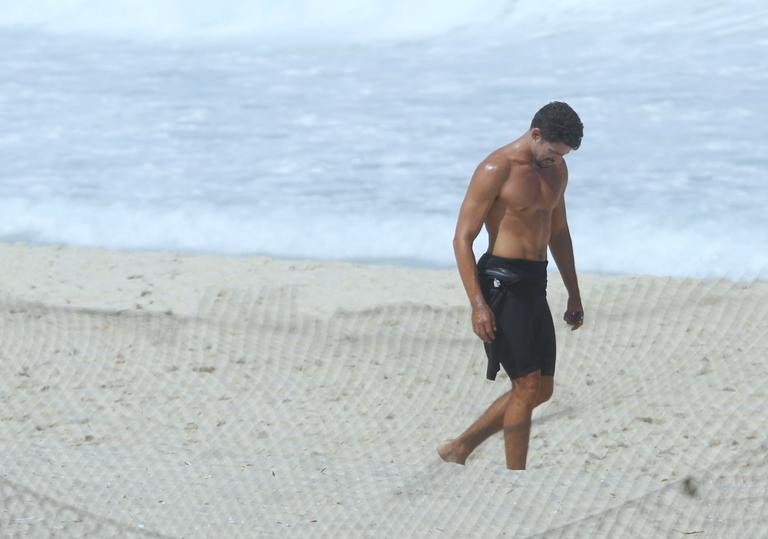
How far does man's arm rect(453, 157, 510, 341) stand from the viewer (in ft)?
14.1

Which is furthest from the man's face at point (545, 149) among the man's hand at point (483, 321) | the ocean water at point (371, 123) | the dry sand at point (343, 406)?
the ocean water at point (371, 123)

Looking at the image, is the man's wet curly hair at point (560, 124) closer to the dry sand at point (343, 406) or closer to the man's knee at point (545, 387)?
the man's knee at point (545, 387)

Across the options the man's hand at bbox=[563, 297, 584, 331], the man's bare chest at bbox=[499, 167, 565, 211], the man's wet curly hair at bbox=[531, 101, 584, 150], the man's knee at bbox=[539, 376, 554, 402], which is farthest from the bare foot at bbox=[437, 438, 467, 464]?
the man's wet curly hair at bbox=[531, 101, 584, 150]

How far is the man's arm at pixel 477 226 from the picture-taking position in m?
4.30

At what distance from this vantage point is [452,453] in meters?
4.83

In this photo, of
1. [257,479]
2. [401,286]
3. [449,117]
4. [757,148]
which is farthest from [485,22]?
[257,479]

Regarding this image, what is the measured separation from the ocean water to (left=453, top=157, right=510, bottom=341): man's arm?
433cm

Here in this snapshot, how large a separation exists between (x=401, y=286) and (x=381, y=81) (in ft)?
25.4

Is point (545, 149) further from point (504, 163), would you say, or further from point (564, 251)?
point (564, 251)

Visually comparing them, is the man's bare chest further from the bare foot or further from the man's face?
the bare foot

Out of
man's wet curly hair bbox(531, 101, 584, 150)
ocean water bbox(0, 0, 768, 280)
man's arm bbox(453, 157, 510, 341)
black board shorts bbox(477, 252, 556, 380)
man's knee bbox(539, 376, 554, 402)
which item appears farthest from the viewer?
ocean water bbox(0, 0, 768, 280)

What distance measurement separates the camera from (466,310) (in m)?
7.02

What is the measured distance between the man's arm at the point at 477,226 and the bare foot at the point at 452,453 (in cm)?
67

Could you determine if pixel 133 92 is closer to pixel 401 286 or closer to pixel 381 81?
pixel 381 81
